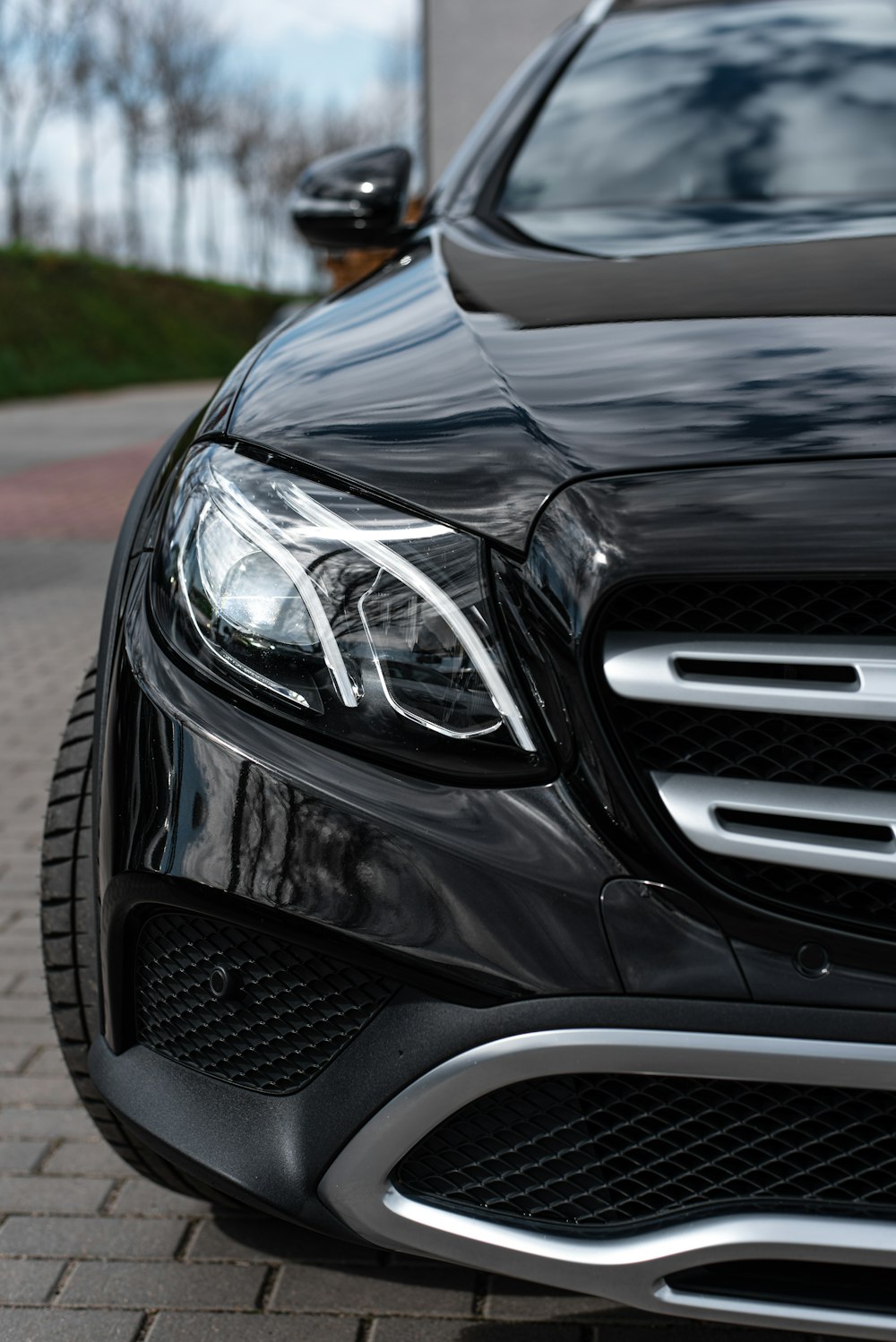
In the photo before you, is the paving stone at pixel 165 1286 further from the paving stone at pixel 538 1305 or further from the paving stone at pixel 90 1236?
the paving stone at pixel 538 1305

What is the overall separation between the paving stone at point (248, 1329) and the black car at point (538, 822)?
0.43m

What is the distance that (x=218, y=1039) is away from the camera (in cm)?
143

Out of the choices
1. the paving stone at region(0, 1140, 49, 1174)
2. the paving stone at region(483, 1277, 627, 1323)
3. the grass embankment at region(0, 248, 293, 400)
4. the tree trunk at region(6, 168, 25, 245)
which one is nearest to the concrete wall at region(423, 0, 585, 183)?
the paving stone at region(0, 1140, 49, 1174)

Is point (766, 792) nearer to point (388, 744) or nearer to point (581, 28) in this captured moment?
point (388, 744)

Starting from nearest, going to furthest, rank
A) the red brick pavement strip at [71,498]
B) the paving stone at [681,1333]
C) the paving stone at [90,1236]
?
the paving stone at [681,1333], the paving stone at [90,1236], the red brick pavement strip at [71,498]

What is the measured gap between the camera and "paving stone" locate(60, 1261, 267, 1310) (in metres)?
1.81

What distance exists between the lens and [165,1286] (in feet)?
6.04

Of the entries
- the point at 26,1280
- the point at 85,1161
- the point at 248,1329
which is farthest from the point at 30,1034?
the point at 248,1329

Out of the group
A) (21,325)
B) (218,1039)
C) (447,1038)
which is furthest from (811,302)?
(21,325)

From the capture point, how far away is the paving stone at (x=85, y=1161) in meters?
2.14

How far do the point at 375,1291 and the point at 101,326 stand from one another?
31.1 m

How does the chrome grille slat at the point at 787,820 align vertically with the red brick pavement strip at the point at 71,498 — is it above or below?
above

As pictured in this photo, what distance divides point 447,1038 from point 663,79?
87.8 inches

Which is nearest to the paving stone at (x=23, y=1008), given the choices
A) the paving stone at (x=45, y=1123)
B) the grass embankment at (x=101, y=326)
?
the paving stone at (x=45, y=1123)
